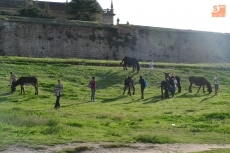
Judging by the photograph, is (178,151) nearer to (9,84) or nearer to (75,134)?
(75,134)

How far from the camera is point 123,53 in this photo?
4641 centimetres

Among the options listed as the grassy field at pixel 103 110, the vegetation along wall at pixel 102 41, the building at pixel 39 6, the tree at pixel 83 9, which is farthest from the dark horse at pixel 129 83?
the building at pixel 39 6

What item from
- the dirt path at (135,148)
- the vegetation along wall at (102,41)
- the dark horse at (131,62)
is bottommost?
the dirt path at (135,148)

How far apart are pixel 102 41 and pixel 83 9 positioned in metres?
9.85

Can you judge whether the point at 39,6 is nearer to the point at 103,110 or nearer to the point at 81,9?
the point at 81,9

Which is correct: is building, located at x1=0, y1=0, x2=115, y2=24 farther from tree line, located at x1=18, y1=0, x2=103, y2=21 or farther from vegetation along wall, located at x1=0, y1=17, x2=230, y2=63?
vegetation along wall, located at x1=0, y1=17, x2=230, y2=63

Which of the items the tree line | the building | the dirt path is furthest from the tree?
the dirt path

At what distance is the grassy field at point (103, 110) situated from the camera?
1522 cm

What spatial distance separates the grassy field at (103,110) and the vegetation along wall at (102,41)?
6318 millimetres

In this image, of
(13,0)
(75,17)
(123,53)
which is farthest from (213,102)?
(13,0)

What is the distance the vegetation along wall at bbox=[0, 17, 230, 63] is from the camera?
41.2m

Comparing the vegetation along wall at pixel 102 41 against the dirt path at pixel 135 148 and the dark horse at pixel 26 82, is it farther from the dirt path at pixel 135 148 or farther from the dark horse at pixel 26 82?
the dirt path at pixel 135 148

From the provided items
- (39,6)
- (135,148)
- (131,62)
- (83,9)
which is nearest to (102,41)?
(83,9)

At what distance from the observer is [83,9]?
54219mm
